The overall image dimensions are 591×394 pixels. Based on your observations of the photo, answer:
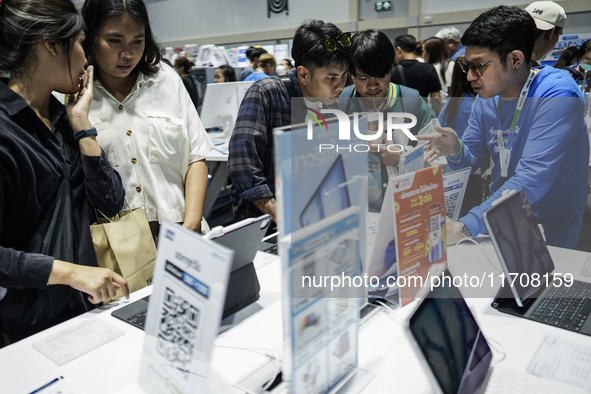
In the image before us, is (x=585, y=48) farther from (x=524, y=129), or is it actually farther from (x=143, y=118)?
(x=143, y=118)

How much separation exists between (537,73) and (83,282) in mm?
1776

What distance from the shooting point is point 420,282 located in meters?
1.22

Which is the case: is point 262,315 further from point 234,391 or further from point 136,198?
point 136,198

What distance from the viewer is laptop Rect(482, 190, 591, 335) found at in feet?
3.82

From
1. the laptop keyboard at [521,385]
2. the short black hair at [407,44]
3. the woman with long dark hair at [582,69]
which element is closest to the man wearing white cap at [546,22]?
the laptop keyboard at [521,385]

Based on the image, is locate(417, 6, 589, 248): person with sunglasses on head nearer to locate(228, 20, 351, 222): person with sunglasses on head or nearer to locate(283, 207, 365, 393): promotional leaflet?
locate(228, 20, 351, 222): person with sunglasses on head

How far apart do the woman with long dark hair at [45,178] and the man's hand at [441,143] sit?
121 cm

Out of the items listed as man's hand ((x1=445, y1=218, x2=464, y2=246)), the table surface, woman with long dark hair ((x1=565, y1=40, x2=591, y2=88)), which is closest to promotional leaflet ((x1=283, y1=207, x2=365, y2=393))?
the table surface

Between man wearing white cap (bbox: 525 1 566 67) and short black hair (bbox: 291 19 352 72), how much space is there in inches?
40.0

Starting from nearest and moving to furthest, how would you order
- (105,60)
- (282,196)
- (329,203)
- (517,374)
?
1. (282,196)
2. (329,203)
3. (517,374)
4. (105,60)

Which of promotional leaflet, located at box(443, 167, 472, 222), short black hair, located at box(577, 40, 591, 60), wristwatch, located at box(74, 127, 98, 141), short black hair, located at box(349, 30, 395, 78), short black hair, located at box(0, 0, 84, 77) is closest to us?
short black hair, located at box(0, 0, 84, 77)

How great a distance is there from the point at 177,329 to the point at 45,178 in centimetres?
80

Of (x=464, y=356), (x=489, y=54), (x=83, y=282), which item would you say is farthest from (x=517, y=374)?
(x=489, y=54)

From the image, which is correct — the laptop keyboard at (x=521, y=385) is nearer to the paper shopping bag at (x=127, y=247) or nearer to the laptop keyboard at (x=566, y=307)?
the laptop keyboard at (x=566, y=307)
